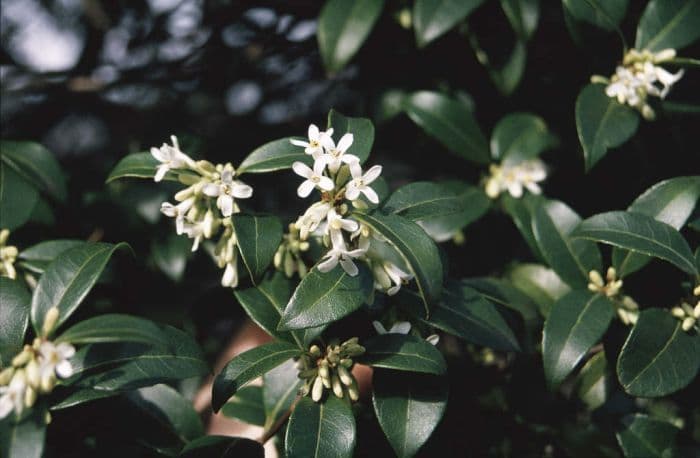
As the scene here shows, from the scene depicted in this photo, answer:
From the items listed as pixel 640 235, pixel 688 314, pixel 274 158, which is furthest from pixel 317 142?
pixel 688 314

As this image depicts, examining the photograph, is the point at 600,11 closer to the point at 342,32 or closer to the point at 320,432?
the point at 342,32

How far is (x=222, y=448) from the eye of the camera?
5.05 ft

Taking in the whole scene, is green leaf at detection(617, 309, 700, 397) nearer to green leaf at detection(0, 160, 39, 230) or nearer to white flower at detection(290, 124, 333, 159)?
white flower at detection(290, 124, 333, 159)

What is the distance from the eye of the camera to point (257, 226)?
1465mm

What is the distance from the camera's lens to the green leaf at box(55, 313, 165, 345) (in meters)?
1.18

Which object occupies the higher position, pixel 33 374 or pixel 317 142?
pixel 317 142

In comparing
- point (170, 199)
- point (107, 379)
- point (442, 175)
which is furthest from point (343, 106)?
point (107, 379)

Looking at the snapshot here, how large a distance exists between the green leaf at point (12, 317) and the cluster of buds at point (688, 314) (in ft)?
5.08

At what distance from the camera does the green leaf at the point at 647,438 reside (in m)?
1.90

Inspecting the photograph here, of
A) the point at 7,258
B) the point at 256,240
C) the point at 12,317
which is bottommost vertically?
the point at 7,258

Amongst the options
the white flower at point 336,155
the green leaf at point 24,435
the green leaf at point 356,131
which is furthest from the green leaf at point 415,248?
the green leaf at point 24,435

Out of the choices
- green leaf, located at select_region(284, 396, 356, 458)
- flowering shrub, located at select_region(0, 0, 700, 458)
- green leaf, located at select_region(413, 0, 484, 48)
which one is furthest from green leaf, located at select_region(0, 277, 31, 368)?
green leaf, located at select_region(413, 0, 484, 48)

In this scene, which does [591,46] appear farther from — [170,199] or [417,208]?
[170,199]

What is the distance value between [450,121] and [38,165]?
4.39ft
